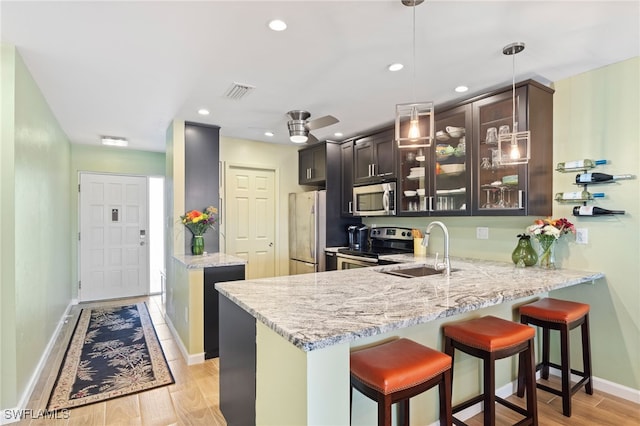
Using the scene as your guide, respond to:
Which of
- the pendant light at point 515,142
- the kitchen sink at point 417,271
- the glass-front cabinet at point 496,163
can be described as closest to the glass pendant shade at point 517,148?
the pendant light at point 515,142

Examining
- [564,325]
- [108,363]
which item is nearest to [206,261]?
[108,363]

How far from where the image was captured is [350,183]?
4633 mm

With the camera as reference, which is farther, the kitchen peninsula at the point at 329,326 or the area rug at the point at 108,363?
the area rug at the point at 108,363

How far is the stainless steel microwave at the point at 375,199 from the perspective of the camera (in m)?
3.92

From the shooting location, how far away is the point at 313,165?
498 cm

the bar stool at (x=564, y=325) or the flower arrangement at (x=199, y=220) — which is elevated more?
the flower arrangement at (x=199, y=220)

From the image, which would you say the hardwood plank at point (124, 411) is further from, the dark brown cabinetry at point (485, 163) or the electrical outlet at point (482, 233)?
the electrical outlet at point (482, 233)

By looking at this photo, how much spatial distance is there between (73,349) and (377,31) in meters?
3.98

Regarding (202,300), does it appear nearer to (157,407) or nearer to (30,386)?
(157,407)

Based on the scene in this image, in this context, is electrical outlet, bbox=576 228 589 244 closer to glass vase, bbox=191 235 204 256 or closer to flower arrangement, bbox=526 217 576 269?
flower arrangement, bbox=526 217 576 269

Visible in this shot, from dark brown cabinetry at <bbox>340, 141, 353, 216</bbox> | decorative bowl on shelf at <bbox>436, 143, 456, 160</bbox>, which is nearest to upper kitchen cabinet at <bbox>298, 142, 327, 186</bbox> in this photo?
dark brown cabinetry at <bbox>340, 141, 353, 216</bbox>

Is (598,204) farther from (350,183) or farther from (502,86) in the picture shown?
(350,183)

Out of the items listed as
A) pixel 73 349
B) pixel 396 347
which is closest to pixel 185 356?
pixel 73 349

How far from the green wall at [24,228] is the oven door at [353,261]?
3.03 meters
